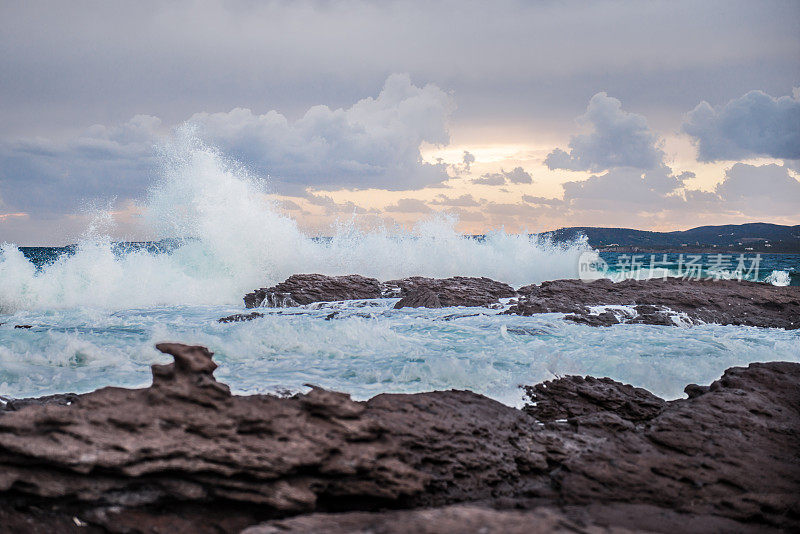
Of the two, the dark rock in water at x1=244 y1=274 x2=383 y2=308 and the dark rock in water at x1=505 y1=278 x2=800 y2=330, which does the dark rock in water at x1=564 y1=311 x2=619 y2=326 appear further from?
the dark rock in water at x1=244 y1=274 x2=383 y2=308

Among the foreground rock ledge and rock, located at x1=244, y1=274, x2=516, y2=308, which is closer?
the foreground rock ledge

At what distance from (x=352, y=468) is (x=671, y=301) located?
9647 mm

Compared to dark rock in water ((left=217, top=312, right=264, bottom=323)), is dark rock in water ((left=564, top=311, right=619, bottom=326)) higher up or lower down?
higher up

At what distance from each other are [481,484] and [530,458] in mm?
370

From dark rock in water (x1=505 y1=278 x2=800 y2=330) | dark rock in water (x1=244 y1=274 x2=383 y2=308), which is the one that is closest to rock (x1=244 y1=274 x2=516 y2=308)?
dark rock in water (x1=244 y1=274 x2=383 y2=308)

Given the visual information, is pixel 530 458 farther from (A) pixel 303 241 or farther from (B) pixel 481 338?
(A) pixel 303 241

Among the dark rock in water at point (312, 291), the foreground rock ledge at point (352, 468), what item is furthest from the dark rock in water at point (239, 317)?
the foreground rock ledge at point (352, 468)

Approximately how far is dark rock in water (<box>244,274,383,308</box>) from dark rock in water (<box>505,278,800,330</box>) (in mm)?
4229

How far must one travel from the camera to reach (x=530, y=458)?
3.21m

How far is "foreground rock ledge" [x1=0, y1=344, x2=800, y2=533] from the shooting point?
2.42m

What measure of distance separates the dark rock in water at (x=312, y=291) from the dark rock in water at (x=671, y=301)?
13.9 ft

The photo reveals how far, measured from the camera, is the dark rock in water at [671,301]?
992cm

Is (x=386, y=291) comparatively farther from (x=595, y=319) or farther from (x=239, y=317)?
(x=595, y=319)

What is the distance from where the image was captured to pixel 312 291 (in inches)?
521
